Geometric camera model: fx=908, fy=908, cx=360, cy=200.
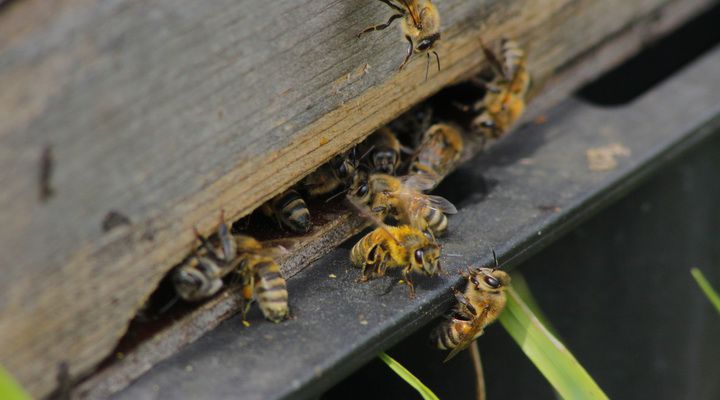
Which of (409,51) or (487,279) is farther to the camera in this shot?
(409,51)

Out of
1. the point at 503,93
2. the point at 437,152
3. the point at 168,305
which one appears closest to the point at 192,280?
the point at 168,305

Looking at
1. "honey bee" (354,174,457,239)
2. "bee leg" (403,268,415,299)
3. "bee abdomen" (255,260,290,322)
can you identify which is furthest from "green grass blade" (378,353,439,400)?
"honey bee" (354,174,457,239)

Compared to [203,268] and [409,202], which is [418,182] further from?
[203,268]

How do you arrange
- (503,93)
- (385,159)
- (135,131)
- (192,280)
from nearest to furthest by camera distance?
(135,131) < (192,280) < (385,159) < (503,93)

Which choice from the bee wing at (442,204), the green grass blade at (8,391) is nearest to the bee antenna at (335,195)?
the bee wing at (442,204)

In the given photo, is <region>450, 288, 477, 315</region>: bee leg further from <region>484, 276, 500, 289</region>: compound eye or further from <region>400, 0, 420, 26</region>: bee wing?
<region>400, 0, 420, 26</region>: bee wing

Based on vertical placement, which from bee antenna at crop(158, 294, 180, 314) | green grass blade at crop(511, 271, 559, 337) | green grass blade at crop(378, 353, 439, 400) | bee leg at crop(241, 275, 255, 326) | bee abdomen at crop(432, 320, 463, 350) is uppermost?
bee antenna at crop(158, 294, 180, 314)
